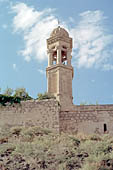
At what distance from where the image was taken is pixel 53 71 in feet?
74.5

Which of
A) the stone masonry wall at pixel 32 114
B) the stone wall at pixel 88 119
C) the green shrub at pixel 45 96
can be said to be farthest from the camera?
the green shrub at pixel 45 96

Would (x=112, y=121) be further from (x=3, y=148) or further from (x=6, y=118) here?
(x=3, y=148)

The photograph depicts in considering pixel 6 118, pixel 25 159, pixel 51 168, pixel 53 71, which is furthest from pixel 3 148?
pixel 53 71

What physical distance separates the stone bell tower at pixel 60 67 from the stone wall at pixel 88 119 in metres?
4.55

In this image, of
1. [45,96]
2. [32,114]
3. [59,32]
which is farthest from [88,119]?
[59,32]

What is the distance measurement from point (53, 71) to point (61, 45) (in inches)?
96.1

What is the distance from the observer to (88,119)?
16625 mm

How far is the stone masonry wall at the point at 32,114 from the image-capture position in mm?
16500

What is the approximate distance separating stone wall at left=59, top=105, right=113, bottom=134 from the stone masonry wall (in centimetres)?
64

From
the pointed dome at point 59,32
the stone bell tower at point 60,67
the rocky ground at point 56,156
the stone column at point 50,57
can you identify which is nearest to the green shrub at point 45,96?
the stone bell tower at point 60,67

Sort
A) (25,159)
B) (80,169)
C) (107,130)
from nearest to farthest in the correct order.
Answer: (80,169)
(25,159)
(107,130)

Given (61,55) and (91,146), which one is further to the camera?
(61,55)

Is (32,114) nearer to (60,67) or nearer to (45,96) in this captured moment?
(45,96)

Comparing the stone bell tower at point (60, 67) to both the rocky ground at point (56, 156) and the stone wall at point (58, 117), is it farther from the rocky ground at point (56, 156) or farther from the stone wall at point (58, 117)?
A: the rocky ground at point (56, 156)
